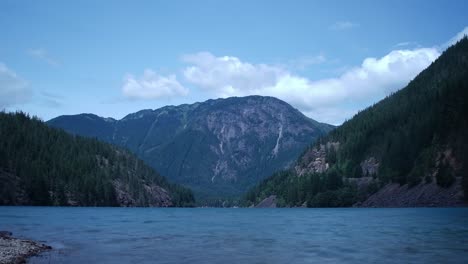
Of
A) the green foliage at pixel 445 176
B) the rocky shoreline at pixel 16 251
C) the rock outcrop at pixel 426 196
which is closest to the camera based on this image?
the rocky shoreline at pixel 16 251

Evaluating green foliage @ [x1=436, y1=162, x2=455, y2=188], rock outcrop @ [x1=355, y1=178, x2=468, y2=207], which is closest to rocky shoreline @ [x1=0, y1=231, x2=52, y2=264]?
rock outcrop @ [x1=355, y1=178, x2=468, y2=207]

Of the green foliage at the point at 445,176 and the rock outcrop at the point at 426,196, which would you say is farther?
the green foliage at the point at 445,176

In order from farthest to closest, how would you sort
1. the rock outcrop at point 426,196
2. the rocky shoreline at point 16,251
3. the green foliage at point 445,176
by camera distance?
1. the green foliage at point 445,176
2. the rock outcrop at point 426,196
3. the rocky shoreline at point 16,251

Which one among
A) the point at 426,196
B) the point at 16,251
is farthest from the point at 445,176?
the point at 16,251

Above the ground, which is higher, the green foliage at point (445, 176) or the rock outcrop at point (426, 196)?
the green foliage at point (445, 176)

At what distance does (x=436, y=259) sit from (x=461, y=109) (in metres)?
149

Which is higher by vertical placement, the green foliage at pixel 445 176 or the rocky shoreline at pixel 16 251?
the green foliage at pixel 445 176

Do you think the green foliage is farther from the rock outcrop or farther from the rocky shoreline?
the rocky shoreline

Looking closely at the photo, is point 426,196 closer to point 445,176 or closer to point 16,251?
point 445,176

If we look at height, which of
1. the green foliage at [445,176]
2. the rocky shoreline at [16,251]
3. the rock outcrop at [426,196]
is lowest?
the rocky shoreline at [16,251]

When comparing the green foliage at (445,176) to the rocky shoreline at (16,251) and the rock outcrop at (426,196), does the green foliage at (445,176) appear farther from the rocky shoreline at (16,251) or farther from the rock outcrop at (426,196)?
the rocky shoreline at (16,251)

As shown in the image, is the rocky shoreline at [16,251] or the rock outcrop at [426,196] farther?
the rock outcrop at [426,196]

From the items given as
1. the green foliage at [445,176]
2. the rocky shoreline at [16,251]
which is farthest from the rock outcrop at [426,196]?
the rocky shoreline at [16,251]

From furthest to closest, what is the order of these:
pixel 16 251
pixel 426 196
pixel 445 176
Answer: pixel 426 196, pixel 445 176, pixel 16 251
